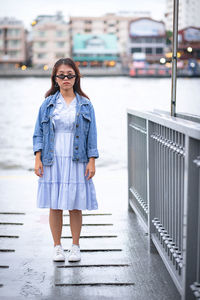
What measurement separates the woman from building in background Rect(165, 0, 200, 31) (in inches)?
43.9

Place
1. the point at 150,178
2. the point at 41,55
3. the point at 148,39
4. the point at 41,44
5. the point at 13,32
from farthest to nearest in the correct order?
1. the point at 13,32
2. the point at 41,44
3. the point at 41,55
4. the point at 148,39
5. the point at 150,178

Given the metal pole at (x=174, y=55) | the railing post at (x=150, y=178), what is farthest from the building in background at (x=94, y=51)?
the railing post at (x=150, y=178)

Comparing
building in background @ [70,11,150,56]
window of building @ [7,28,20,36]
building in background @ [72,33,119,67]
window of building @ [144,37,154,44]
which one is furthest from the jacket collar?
building in background @ [70,11,150,56]

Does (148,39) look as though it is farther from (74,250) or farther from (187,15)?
(74,250)

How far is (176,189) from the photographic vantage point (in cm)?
312

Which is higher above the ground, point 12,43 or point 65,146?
point 12,43

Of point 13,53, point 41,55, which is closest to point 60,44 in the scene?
point 41,55

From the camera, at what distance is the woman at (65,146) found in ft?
11.7

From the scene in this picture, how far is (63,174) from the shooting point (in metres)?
3.61

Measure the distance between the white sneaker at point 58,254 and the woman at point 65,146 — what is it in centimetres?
39

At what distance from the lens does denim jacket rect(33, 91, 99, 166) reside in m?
3.57

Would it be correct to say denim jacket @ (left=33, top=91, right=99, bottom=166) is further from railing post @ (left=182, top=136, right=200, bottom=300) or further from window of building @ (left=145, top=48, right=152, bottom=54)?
window of building @ (left=145, top=48, right=152, bottom=54)

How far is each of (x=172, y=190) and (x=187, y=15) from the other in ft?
5.99

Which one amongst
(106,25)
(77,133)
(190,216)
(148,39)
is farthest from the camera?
(106,25)
